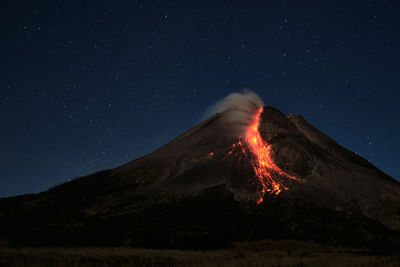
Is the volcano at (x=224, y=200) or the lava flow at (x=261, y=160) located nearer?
the volcano at (x=224, y=200)

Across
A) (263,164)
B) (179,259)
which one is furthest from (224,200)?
(179,259)

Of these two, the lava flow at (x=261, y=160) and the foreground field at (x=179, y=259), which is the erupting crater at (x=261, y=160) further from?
the foreground field at (x=179, y=259)

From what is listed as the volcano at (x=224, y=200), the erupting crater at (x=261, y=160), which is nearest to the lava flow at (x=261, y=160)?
the erupting crater at (x=261, y=160)

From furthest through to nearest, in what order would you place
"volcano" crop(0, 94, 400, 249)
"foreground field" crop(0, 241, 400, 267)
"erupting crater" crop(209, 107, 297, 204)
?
"erupting crater" crop(209, 107, 297, 204), "volcano" crop(0, 94, 400, 249), "foreground field" crop(0, 241, 400, 267)

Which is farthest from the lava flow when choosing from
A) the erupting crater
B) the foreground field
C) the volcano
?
the foreground field

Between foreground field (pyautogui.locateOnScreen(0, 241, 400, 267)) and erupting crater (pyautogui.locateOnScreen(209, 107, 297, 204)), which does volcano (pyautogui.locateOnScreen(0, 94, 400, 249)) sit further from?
foreground field (pyautogui.locateOnScreen(0, 241, 400, 267))

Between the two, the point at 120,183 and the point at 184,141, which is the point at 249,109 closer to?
the point at 184,141

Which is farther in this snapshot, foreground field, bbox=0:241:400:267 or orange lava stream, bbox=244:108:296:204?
orange lava stream, bbox=244:108:296:204

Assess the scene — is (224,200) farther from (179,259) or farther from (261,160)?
(179,259)
